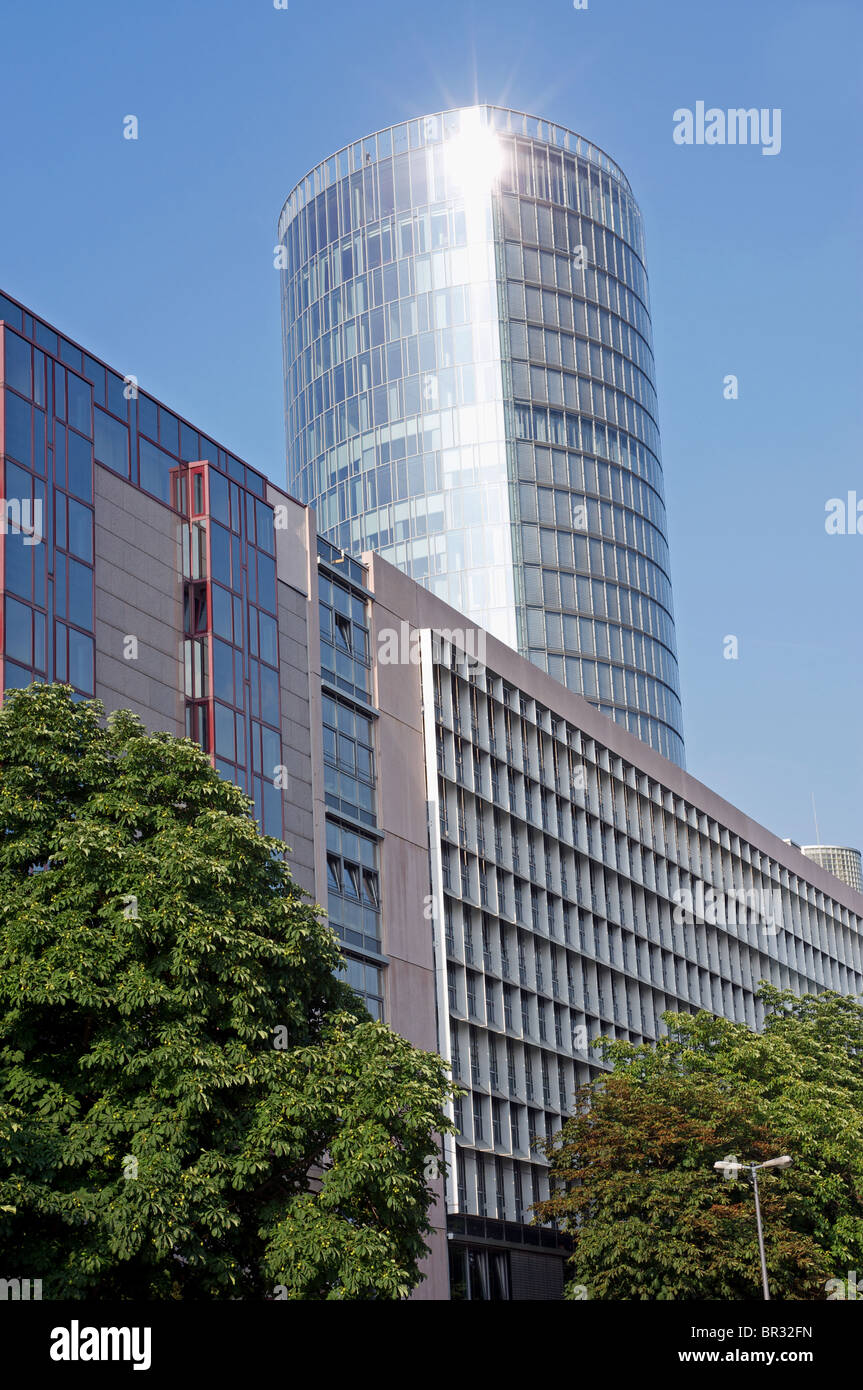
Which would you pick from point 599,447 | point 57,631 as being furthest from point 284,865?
point 599,447

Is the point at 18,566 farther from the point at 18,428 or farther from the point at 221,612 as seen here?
the point at 221,612

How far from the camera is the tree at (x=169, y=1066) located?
26797mm

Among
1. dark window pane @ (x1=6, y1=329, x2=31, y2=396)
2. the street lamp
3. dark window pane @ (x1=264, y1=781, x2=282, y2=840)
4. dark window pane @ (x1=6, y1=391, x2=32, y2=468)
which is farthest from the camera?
dark window pane @ (x1=264, y1=781, x2=282, y2=840)

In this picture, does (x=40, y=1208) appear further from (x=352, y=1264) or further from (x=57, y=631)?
(x=57, y=631)

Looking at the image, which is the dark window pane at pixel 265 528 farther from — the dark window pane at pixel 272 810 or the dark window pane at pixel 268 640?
the dark window pane at pixel 272 810

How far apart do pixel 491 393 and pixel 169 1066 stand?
9436 cm

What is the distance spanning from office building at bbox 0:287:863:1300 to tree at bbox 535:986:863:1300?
6053 millimetres

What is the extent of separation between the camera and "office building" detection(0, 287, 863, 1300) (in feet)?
144

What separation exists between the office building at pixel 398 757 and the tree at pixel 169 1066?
9964 millimetres

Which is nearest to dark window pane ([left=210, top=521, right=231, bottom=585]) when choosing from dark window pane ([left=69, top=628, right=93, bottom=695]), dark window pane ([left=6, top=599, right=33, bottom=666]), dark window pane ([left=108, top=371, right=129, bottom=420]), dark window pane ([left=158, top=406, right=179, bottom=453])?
dark window pane ([left=158, top=406, right=179, bottom=453])

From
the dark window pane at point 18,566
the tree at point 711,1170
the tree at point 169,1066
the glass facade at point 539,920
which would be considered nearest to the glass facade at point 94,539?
the dark window pane at point 18,566

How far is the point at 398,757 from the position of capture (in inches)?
2330

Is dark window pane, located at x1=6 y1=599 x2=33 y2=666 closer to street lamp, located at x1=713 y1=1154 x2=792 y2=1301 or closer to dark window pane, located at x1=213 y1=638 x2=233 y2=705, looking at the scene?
dark window pane, located at x1=213 y1=638 x2=233 y2=705

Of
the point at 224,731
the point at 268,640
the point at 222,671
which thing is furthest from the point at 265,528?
the point at 224,731
